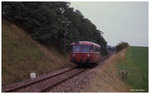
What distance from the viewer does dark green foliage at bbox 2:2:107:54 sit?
13.6 meters

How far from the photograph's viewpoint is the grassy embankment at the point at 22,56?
11051 mm

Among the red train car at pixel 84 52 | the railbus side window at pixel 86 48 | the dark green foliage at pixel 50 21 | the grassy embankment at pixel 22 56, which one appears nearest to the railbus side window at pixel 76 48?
the red train car at pixel 84 52

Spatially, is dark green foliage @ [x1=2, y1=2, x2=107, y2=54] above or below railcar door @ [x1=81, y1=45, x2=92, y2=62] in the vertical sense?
above

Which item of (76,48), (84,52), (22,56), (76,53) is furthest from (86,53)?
(22,56)

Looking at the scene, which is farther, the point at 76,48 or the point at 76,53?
the point at 76,48

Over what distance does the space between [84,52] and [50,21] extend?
9.76 ft

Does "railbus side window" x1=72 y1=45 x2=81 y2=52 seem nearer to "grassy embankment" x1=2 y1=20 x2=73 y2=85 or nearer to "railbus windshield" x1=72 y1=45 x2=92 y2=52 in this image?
"railbus windshield" x1=72 y1=45 x2=92 y2=52

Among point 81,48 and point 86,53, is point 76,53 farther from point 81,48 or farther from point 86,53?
point 86,53

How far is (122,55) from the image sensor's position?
15.2 meters

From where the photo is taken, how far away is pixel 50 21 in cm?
1527

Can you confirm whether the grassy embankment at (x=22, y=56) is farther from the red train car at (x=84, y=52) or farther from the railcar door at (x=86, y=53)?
the railcar door at (x=86, y=53)

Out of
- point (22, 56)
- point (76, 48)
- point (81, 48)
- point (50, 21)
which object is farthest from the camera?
point (76, 48)

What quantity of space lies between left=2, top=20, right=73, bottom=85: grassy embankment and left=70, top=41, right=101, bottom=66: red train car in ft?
4.52

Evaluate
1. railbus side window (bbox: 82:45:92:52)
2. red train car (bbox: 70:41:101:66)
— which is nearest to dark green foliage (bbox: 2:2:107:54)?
red train car (bbox: 70:41:101:66)
